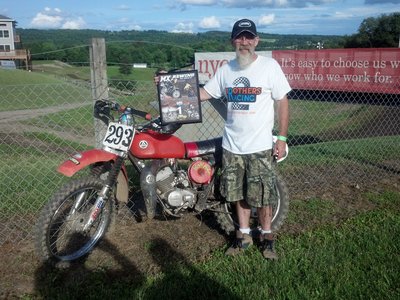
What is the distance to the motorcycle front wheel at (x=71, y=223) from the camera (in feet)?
12.7

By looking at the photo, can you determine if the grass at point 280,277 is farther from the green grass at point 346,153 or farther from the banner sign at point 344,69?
the banner sign at point 344,69

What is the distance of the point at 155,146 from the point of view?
419 cm

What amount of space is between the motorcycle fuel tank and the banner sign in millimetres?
10562

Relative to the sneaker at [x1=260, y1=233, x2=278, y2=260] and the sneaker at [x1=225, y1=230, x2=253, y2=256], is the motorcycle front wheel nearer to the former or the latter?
the sneaker at [x1=225, y1=230, x2=253, y2=256]

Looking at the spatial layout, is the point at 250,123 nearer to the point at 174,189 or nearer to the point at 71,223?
the point at 174,189

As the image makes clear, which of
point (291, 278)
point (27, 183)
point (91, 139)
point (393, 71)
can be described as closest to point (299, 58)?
point (393, 71)

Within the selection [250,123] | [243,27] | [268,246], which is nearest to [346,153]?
[268,246]

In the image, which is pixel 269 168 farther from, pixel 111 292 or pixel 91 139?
A: pixel 91 139

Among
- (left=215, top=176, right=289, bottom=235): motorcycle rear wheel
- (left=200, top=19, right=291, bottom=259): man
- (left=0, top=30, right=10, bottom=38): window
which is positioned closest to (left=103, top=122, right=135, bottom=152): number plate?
(left=200, top=19, right=291, bottom=259): man

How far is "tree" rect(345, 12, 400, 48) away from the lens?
4088 cm

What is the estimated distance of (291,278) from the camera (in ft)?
12.3

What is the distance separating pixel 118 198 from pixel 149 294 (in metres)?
1.12

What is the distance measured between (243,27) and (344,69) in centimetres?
1684

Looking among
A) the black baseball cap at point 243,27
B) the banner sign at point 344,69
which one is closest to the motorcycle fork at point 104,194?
the black baseball cap at point 243,27
